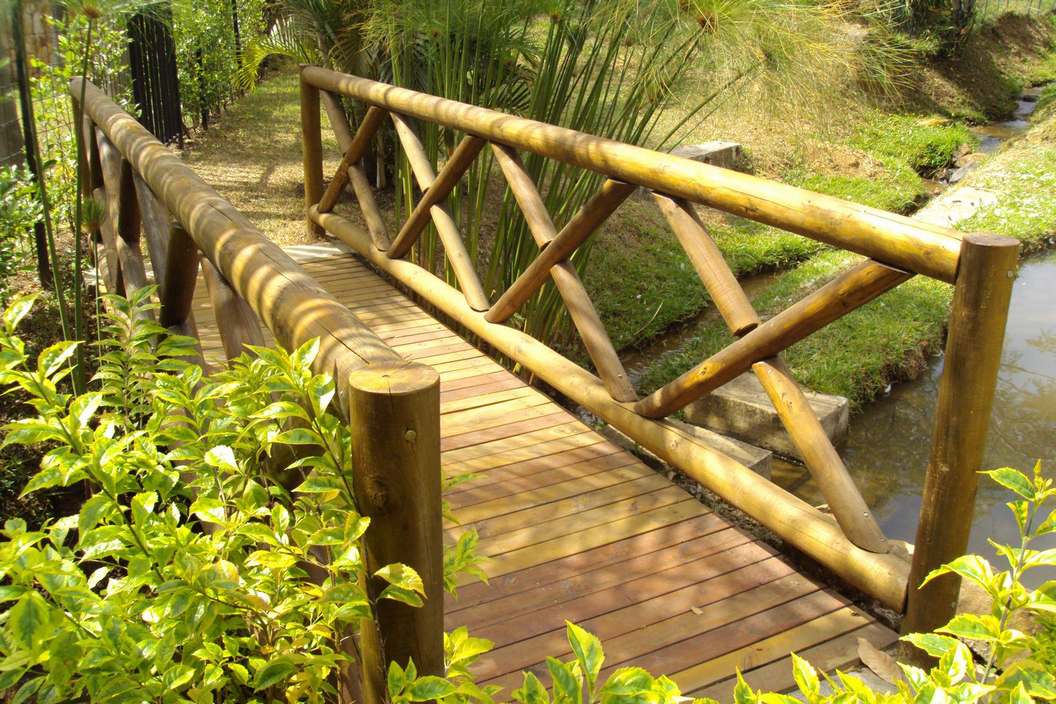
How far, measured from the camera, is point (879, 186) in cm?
931

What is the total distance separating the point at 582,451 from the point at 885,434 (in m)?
2.27

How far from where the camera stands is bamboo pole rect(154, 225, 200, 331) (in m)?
2.21

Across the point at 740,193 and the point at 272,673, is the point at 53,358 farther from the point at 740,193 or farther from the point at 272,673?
the point at 740,193

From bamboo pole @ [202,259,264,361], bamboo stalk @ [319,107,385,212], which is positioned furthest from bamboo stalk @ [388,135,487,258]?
bamboo pole @ [202,259,264,361]

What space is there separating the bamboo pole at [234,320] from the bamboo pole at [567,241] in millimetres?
1271

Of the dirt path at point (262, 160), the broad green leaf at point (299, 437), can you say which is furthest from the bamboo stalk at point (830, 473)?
the dirt path at point (262, 160)

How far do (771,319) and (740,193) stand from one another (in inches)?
12.7

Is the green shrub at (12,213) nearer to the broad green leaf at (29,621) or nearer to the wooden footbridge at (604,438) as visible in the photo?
the wooden footbridge at (604,438)

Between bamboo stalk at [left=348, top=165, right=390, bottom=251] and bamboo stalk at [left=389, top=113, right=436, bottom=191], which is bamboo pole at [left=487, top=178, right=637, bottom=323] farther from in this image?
bamboo stalk at [left=348, top=165, right=390, bottom=251]

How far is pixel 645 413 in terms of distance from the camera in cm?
286

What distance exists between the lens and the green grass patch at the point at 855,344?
5.09 metres

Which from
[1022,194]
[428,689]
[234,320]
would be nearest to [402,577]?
[428,689]

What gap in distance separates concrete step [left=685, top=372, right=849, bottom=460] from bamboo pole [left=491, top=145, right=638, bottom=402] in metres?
1.20

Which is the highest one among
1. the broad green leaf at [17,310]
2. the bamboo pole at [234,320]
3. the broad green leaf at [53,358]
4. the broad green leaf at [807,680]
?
the broad green leaf at [17,310]
